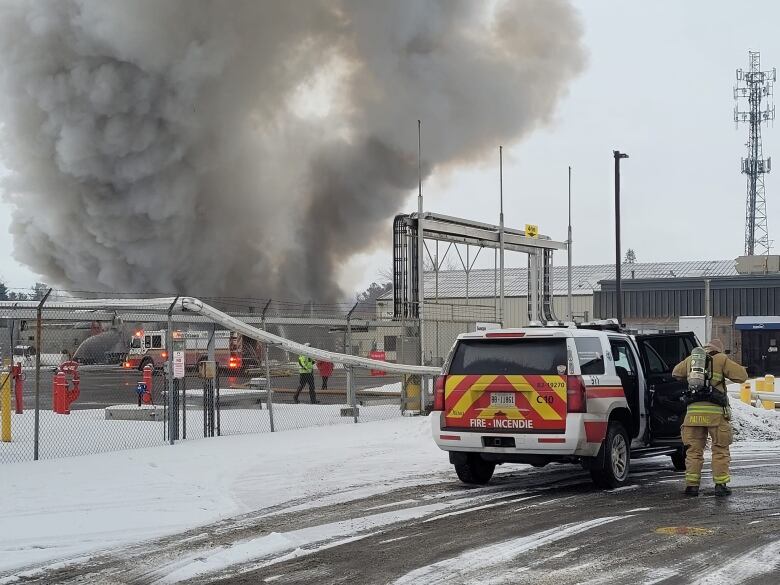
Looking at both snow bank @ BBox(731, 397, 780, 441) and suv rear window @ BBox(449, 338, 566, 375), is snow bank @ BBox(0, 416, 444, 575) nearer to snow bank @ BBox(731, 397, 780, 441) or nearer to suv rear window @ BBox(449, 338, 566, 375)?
suv rear window @ BBox(449, 338, 566, 375)

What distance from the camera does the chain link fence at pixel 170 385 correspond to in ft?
46.3

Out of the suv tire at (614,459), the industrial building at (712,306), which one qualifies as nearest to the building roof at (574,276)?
the industrial building at (712,306)

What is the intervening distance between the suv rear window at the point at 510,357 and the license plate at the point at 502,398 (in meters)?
0.22

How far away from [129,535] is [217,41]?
31398mm

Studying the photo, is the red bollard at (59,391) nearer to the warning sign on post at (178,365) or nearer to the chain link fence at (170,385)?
the chain link fence at (170,385)

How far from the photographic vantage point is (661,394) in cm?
1153

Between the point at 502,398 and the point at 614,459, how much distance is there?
54.6 inches

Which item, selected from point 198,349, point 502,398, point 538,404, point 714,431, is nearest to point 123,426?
point 502,398

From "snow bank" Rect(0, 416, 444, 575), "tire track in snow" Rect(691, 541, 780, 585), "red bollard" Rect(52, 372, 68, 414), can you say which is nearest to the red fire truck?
"red bollard" Rect(52, 372, 68, 414)

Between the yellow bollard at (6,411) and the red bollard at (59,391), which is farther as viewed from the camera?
the red bollard at (59,391)

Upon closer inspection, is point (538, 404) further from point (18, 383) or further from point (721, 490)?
point (18, 383)

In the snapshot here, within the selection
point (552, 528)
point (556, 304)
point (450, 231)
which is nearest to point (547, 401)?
point (552, 528)

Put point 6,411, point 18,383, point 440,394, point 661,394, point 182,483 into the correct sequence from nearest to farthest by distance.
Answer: point 182,483 → point 440,394 → point 661,394 → point 6,411 → point 18,383

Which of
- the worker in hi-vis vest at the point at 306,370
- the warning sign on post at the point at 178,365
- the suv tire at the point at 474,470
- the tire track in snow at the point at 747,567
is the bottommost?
the tire track in snow at the point at 747,567
